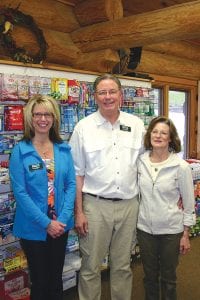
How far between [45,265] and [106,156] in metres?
0.73

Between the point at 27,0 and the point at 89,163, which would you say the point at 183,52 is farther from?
the point at 89,163

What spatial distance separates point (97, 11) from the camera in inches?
125

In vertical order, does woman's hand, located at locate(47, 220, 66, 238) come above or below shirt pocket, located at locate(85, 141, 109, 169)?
below

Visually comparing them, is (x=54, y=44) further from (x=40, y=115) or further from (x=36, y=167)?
(x=36, y=167)

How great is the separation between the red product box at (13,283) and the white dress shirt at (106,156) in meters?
0.99

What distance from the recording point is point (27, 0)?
2971mm

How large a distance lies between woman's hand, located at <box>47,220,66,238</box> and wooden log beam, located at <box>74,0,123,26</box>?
1987mm

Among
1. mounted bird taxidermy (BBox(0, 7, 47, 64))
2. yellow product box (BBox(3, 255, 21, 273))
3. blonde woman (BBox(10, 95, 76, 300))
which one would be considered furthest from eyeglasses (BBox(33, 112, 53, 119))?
yellow product box (BBox(3, 255, 21, 273))

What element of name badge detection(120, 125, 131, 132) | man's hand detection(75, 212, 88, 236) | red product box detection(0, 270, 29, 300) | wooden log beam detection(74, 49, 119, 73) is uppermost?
wooden log beam detection(74, 49, 119, 73)

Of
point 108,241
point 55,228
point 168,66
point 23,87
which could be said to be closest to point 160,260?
point 108,241

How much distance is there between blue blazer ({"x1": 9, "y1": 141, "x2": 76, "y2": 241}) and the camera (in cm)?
193

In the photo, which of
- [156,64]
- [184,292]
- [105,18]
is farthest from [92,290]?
[156,64]

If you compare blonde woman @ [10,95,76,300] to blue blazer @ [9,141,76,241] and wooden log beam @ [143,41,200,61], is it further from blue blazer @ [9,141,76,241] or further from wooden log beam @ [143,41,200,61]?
wooden log beam @ [143,41,200,61]

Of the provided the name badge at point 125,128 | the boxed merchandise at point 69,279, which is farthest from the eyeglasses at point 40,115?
the boxed merchandise at point 69,279
